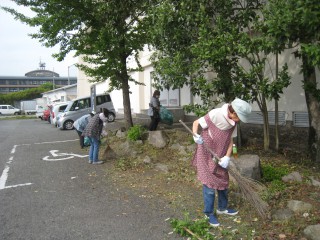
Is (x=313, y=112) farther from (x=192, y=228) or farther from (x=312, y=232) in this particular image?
(x=192, y=228)

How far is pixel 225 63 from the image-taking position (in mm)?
6121

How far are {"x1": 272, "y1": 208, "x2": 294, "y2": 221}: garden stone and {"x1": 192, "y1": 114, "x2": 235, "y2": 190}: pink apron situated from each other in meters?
0.83

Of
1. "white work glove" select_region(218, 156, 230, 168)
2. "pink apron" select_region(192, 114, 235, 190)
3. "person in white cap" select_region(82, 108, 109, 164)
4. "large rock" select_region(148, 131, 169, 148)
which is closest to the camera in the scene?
"white work glove" select_region(218, 156, 230, 168)

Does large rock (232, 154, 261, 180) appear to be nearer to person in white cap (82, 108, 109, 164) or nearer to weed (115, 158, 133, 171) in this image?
weed (115, 158, 133, 171)

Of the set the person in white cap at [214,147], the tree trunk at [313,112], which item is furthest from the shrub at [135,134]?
the person in white cap at [214,147]

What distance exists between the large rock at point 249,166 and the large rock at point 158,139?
3.53 m

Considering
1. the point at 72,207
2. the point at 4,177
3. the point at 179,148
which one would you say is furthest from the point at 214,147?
the point at 4,177

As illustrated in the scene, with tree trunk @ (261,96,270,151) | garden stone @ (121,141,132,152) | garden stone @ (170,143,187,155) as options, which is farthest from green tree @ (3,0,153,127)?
tree trunk @ (261,96,270,151)

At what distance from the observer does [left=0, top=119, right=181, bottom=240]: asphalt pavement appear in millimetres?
4230

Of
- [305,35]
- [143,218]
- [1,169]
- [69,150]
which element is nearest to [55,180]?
[1,169]

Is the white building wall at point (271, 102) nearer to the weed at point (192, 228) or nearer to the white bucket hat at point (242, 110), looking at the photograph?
the white bucket hat at point (242, 110)

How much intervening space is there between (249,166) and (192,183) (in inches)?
48.9

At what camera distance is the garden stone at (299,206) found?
4.46m

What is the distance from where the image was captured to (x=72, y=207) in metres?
5.16
